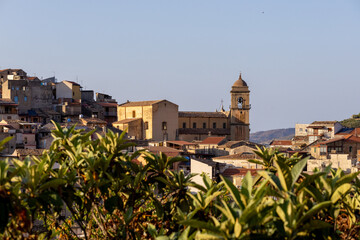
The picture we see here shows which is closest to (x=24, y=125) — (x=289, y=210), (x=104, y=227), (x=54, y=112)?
(x=54, y=112)

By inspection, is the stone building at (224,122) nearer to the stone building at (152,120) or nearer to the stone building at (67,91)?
the stone building at (152,120)

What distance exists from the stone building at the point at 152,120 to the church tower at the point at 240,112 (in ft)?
27.0

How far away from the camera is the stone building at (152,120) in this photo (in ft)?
224

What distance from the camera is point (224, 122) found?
250ft

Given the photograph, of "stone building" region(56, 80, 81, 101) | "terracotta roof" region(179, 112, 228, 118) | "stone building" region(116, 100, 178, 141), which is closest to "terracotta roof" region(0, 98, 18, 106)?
"stone building" region(116, 100, 178, 141)

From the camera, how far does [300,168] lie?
6.32 meters

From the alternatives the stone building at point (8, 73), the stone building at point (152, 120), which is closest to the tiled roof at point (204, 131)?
the stone building at point (152, 120)

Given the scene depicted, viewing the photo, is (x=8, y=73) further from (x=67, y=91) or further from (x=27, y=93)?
(x=27, y=93)

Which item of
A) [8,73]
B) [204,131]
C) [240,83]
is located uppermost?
[8,73]

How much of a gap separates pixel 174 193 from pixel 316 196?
9.07 ft

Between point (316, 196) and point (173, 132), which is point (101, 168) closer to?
point (316, 196)

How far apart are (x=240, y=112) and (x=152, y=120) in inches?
509

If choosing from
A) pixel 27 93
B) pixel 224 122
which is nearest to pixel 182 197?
pixel 27 93

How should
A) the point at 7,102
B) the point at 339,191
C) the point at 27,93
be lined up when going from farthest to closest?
1. the point at 27,93
2. the point at 7,102
3. the point at 339,191
